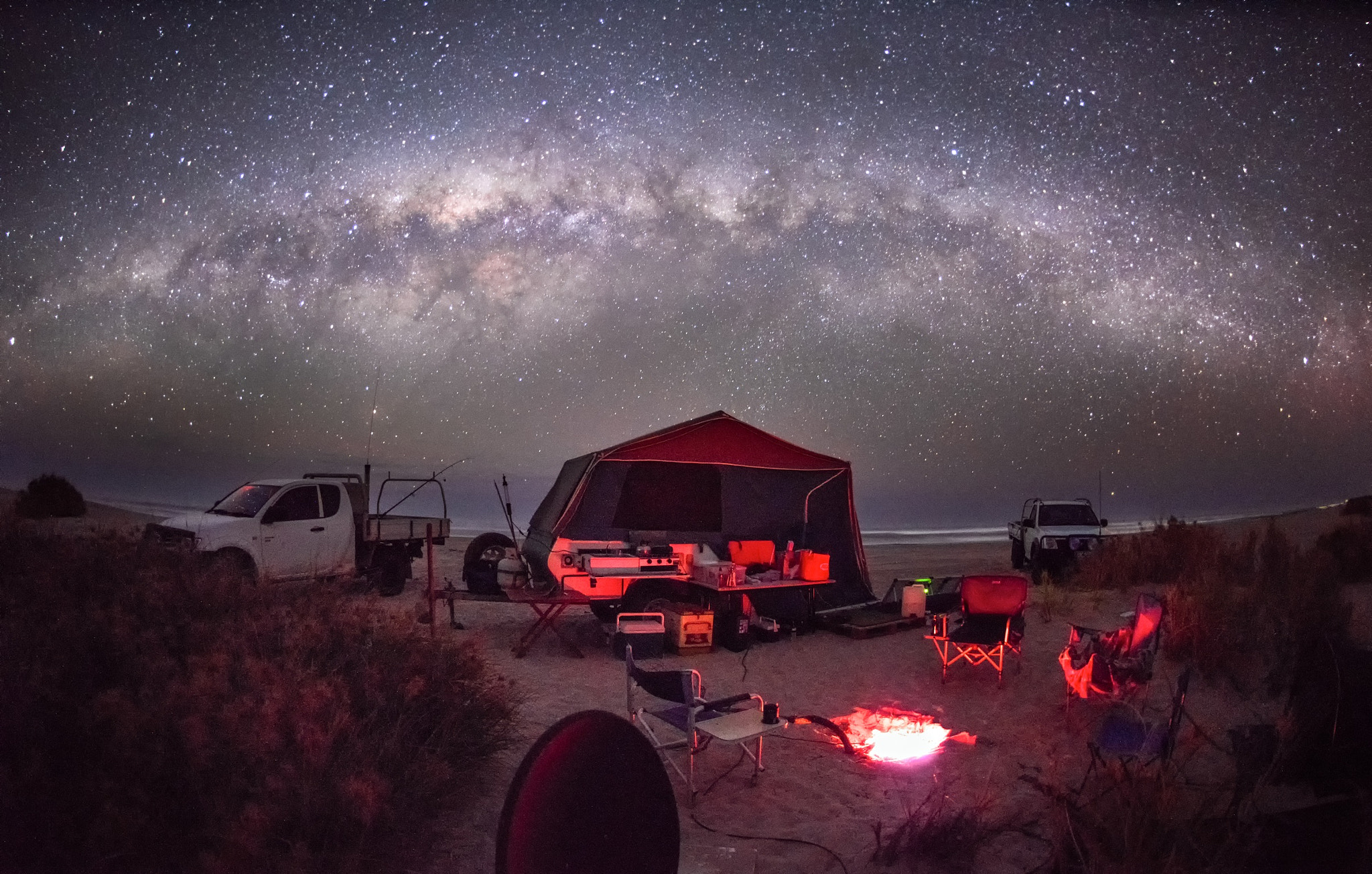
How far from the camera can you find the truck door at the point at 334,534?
10570 millimetres

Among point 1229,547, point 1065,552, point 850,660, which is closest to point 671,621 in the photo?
point 850,660

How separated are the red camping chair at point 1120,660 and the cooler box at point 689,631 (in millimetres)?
3639

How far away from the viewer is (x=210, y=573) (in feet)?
18.9

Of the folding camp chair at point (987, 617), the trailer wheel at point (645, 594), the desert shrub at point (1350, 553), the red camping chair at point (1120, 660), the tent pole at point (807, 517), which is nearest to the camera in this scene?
the red camping chair at point (1120, 660)

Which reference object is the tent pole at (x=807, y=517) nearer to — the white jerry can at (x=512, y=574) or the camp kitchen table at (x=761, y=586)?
the camp kitchen table at (x=761, y=586)

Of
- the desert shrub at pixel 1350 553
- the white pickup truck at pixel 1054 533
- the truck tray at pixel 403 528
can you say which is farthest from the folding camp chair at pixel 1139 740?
the white pickup truck at pixel 1054 533

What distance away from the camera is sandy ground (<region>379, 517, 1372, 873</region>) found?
3.81 m

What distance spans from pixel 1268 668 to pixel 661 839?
615 cm

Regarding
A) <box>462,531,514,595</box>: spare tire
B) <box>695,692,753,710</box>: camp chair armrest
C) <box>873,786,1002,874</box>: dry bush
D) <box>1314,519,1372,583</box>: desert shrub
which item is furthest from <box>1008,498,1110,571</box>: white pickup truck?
<box>873,786,1002,874</box>: dry bush

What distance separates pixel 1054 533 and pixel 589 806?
14.1 m

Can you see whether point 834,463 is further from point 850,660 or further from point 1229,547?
point 1229,547

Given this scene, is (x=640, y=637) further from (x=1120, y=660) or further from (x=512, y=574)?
(x=1120, y=660)

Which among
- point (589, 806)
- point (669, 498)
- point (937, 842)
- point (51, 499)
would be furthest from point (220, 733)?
point (51, 499)

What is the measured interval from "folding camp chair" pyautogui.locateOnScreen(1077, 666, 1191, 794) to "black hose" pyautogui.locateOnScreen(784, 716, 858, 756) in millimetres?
1339
